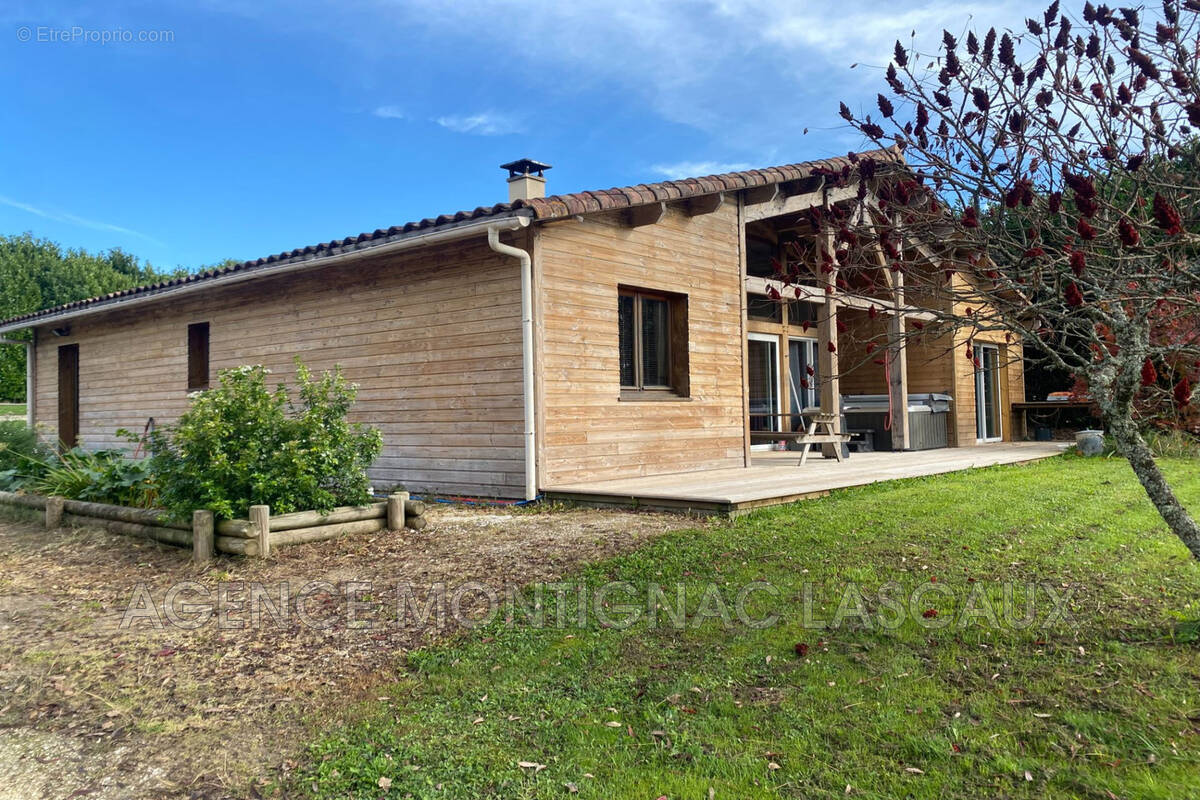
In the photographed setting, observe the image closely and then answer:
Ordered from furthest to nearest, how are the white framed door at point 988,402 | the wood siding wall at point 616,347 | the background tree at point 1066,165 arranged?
the white framed door at point 988,402 → the wood siding wall at point 616,347 → the background tree at point 1066,165

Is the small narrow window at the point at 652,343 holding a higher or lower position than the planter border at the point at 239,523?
higher

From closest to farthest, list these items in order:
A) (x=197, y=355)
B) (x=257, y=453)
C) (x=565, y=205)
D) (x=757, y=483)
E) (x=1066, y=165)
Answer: (x=1066, y=165) → (x=257, y=453) → (x=565, y=205) → (x=757, y=483) → (x=197, y=355)

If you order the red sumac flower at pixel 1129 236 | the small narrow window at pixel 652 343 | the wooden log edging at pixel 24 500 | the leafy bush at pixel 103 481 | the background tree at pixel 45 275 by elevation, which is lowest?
the wooden log edging at pixel 24 500

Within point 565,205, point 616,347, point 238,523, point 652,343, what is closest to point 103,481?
point 238,523

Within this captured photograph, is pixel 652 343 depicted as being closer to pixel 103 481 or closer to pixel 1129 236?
pixel 103 481

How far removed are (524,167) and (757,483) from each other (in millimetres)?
4332

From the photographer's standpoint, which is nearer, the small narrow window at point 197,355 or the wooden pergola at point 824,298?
the wooden pergola at point 824,298

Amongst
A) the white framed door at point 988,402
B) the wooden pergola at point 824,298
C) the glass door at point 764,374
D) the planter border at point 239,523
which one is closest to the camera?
the planter border at point 239,523

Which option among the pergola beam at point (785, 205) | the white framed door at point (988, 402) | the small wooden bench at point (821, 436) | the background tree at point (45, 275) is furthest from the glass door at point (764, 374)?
the background tree at point (45, 275)

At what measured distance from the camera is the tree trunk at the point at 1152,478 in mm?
3127

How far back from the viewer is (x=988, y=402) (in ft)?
54.3

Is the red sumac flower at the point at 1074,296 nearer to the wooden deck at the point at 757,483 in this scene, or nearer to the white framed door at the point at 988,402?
the wooden deck at the point at 757,483

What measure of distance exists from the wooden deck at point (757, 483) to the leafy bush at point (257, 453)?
7.59 feet

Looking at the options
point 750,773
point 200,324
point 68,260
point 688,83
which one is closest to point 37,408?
point 200,324
